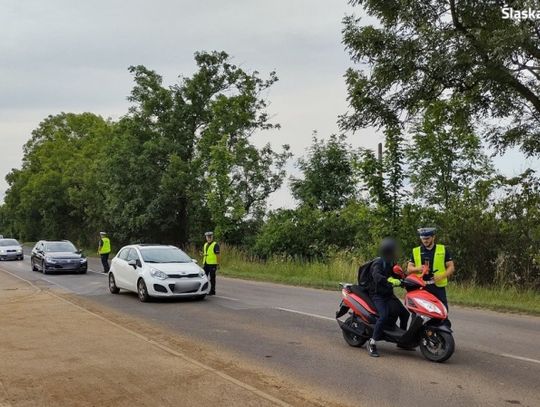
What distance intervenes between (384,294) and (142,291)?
8.05 meters

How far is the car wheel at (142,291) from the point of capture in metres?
14.5

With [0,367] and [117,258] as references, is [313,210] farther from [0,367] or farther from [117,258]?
[0,367]

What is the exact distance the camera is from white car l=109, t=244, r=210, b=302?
14320mm

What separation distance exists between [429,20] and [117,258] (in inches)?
400

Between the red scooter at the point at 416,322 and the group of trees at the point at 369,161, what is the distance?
5040mm

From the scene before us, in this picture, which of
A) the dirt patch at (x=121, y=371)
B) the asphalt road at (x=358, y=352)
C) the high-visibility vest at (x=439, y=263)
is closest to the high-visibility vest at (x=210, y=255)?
the asphalt road at (x=358, y=352)

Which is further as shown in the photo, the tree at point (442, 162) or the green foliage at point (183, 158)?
the green foliage at point (183, 158)

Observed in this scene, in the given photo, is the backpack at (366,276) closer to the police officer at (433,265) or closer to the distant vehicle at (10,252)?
the police officer at (433,265)

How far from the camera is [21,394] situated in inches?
239

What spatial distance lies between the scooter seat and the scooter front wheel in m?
0.81

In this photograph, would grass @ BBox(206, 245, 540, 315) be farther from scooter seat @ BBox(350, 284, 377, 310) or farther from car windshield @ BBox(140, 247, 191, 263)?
scooter seat @ BBox(350, 284, 377, 310)

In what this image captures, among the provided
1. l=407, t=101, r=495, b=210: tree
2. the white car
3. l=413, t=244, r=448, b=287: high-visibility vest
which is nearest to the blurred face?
l=413, t=244, r=448, b=287: high-visibility vest

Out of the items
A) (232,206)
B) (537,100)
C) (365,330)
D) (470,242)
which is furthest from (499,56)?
(232,206)

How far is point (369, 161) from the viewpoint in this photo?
2064cm
